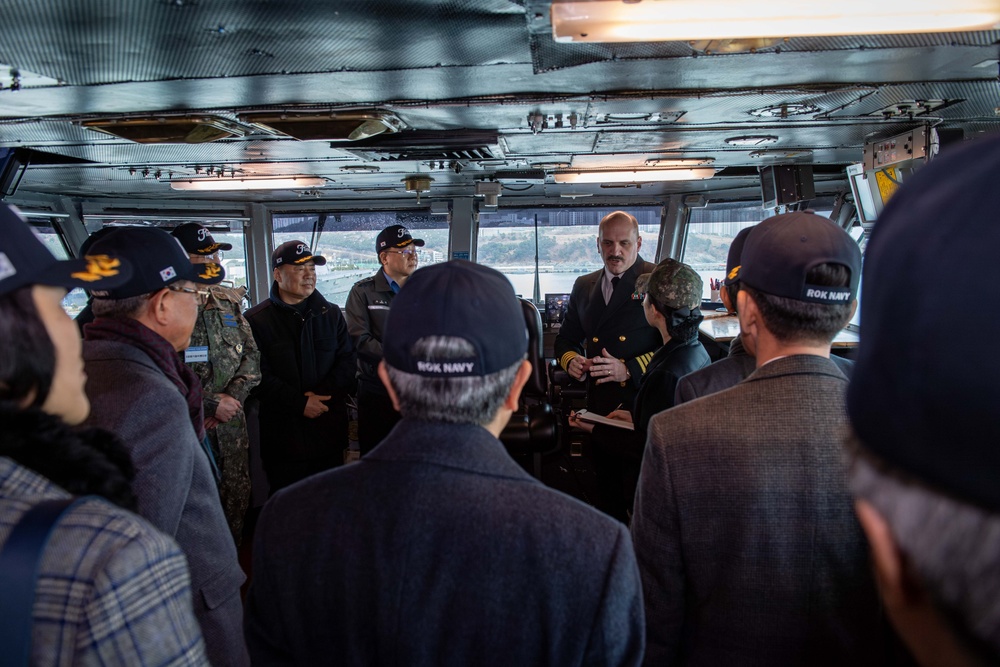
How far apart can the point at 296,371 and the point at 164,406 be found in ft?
6.56

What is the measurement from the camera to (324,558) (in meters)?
0.96

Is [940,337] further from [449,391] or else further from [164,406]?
[164,406]

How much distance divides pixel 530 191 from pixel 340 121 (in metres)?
3.81

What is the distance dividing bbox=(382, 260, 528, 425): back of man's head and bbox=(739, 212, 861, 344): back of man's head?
0.63 metres

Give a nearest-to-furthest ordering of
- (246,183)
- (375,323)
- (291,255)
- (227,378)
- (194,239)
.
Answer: (227,378)
(194,239)
(291,255)
(375,323)
(246,183)

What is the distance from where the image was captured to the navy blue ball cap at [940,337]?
0.42m

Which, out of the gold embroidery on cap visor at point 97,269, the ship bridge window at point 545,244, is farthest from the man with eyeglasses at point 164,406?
the ship bridge window at point 545,244

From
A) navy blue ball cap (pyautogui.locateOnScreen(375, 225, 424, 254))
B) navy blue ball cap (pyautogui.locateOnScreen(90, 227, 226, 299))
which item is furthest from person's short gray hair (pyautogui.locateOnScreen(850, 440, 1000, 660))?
navy blue ball cap (pyautogui.locateOnScreen(375, 225, 424, 254))

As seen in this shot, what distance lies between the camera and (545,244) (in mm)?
7000

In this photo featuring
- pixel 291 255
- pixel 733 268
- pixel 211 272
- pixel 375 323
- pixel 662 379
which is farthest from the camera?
pixel 375 323

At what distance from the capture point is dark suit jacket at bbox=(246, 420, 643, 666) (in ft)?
2.96

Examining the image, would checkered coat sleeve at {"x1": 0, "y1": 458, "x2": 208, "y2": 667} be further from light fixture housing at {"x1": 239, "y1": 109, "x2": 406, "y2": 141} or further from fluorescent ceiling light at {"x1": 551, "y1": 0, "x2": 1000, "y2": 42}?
light fixture housing at {"x1": 239, "y1": 109, "x2": 406, "y2": 141}

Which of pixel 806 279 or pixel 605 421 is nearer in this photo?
pixel 806 279

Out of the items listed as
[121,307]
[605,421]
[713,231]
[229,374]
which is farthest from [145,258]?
[713,231]
